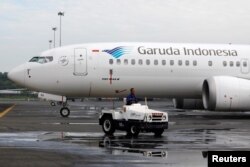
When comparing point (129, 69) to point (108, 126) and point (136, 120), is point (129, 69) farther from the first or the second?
point (136, 120)

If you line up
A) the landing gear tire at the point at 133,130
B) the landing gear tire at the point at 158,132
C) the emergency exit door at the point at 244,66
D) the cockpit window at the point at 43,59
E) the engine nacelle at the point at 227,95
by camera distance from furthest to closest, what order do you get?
the emergency exit door at the point at 244,66 → the cockpit window at the point at 43,59 → the engine nacelle at the point at 227,95 → the landing gear tire at the point at 158,132 → the landing gear tire at the point at 133,130

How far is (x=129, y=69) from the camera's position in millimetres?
30781

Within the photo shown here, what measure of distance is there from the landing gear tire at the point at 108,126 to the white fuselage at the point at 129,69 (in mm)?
11003

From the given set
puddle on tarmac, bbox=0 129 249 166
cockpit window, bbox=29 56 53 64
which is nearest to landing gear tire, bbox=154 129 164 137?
puddle on tarmac, bbox=0 129 249 166

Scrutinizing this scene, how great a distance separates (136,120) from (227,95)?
13.0 meters

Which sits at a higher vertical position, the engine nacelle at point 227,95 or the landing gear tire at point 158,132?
the engine nacelle at point 227,95

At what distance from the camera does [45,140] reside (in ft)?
53.5

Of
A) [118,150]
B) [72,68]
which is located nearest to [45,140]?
[118,150]

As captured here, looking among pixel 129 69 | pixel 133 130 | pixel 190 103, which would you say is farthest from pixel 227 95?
pixel 133 130

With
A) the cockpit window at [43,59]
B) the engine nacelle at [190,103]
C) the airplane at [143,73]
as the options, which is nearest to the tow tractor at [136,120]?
the airplane at [143,73]

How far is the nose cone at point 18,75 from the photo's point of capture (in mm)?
29922

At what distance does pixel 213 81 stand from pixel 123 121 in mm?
13052

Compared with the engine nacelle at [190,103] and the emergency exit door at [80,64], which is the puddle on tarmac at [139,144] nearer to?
the emergency exit door at [80,64]

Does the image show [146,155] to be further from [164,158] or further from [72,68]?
[72,68]
